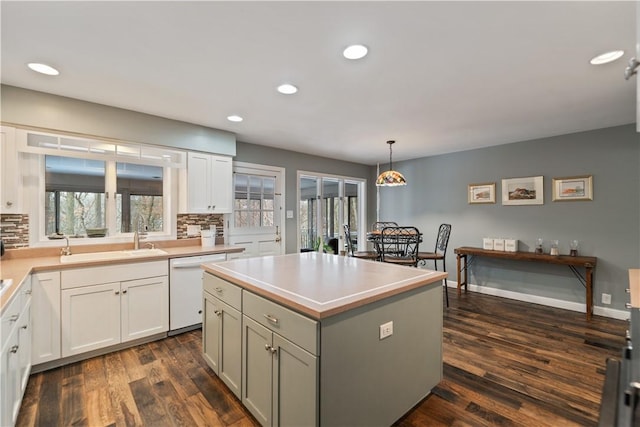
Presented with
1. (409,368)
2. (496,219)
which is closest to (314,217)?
(496,219)

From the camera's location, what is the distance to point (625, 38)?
1759 mm

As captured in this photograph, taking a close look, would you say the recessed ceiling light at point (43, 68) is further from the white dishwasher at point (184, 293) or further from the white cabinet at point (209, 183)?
the white dishwasher at point (184, 293)

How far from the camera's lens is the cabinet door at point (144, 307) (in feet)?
Result: 8.85

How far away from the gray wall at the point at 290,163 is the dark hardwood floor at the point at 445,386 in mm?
2250

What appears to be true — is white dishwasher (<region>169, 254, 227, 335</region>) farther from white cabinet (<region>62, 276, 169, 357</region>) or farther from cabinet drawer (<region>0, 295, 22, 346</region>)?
cabinet drawer (<region>0, 295, 22, 346</region>)

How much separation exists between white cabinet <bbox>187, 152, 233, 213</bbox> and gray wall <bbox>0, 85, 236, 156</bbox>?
14cm

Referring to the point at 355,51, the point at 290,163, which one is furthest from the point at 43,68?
the point at 290,163

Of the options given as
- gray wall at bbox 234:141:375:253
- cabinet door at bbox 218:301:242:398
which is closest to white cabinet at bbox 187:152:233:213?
gray wall at bbox 234:141:375:253

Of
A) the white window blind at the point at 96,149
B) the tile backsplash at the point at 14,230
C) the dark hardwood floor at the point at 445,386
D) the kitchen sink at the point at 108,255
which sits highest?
the white window blind at the point at 96,149

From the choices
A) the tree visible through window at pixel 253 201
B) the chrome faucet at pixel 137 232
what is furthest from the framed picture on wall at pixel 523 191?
the chrome faucet at pixel 137 232

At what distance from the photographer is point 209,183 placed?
11.9 ft

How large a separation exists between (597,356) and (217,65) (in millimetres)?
4111

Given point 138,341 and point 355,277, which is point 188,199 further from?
point 355,277

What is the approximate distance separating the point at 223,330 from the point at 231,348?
156mm
